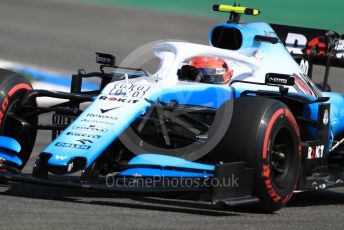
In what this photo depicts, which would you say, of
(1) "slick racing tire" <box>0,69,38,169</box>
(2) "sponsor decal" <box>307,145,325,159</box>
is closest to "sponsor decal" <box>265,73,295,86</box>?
(2) "sponsor decal" <box>307,145,325,159</box>

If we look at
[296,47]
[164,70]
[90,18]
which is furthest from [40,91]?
[90,18]

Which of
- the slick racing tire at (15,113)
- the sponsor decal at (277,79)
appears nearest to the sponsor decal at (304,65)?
the sponsor decal at (277,79)

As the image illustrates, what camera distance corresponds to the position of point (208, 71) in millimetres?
8602

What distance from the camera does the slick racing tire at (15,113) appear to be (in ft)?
27.5

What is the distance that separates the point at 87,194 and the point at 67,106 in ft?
4.21

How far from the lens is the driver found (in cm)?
855

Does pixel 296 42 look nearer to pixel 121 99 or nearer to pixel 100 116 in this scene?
pixel 121 99

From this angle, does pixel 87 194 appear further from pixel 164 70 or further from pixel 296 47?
pixel 296 47

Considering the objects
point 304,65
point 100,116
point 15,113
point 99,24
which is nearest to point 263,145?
point 100,116

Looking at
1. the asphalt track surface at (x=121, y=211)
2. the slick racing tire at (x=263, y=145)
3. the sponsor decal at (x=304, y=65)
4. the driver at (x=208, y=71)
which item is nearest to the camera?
the asphalt track surface at (x=121, y=211)

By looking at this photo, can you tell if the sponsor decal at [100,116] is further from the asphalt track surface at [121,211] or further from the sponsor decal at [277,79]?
the sponsor decal at [277,79]

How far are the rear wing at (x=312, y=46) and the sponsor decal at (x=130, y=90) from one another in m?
2.42

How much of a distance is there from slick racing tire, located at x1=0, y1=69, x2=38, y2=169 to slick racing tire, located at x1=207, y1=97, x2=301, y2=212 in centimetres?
197

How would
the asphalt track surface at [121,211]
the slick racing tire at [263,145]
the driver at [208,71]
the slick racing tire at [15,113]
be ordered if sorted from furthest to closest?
1. the driver at [208,71]
2. the slick racing tire at [15,113]
3. the slick racing tire at [263,145]
4. the asphalt track surface at [121,211]
